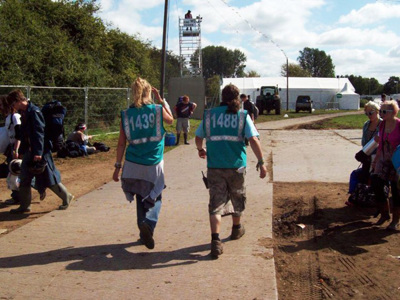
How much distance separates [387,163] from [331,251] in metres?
1.36

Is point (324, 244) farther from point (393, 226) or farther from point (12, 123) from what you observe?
point (12, 123)

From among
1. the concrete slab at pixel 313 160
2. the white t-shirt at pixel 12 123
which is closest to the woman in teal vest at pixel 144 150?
the white t-shirt at pixel 12 123

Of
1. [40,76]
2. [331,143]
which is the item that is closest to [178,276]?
[331,143]

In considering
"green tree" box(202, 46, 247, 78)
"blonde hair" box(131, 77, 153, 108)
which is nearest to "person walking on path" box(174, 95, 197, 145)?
"blonde hair" box(131, 77, 153, 108)

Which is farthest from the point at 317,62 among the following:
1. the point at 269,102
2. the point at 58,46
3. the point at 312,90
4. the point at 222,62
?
the point at 58,46

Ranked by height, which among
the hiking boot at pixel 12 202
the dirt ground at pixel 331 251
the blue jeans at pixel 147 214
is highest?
the blue jeans at pixel 147 214

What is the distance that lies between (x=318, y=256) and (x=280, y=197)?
8.56 feet

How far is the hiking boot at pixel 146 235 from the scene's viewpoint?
190 inches

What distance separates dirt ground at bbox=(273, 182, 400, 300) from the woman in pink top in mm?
236

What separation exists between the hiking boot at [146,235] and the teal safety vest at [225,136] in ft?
2.95

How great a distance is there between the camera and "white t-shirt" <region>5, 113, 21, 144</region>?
6.80 m

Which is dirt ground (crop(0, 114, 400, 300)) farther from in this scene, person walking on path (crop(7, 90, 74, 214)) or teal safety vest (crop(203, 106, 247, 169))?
teal safety vest (crop(203, 106, 247, 169))

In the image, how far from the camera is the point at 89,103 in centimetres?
1702

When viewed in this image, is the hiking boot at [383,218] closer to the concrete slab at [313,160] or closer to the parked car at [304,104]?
the concrete slab at [313,160]
